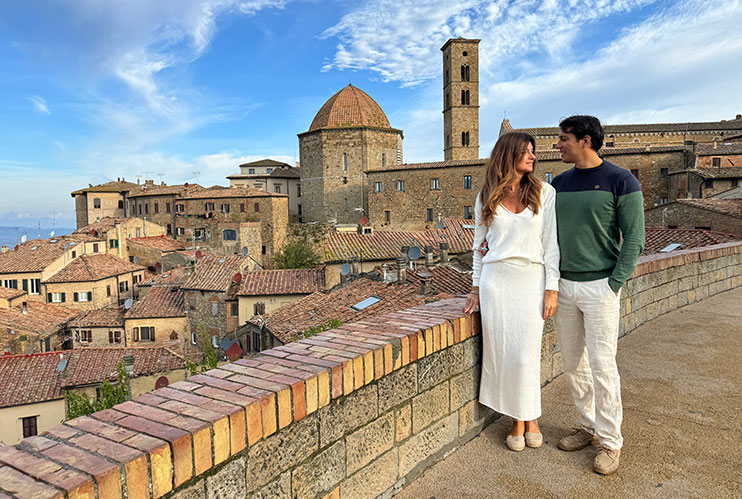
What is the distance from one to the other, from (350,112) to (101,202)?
110 feet

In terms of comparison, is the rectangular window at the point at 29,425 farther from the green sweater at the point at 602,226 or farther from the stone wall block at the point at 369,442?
the green sweater at the point at 602,226

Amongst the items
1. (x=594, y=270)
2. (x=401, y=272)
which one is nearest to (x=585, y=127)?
(x=594, y=270)

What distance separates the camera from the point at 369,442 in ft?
8.22

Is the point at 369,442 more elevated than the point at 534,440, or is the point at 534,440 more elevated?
the point at 369,442

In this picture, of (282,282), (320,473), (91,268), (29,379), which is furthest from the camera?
(91,268)

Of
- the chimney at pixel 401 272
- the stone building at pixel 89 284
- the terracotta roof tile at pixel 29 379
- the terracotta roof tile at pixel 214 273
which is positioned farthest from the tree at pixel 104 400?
the stone building at pixel 89 284

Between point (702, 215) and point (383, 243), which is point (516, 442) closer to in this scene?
point (702, 215)

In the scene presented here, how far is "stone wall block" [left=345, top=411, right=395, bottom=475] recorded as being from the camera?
2.39 m

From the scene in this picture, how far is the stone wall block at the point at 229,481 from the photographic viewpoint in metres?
1.72

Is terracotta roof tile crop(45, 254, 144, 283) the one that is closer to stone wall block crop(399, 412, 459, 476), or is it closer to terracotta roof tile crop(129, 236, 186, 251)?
terracotta roof tile crop(129, 236, 186, 251)

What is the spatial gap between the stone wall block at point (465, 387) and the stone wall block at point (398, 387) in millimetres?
457

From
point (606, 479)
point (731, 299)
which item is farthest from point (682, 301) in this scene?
point (606, 479)

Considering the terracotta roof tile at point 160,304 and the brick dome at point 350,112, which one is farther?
the brick dome at point 350,112

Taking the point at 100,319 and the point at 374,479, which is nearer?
the point at 374,479
